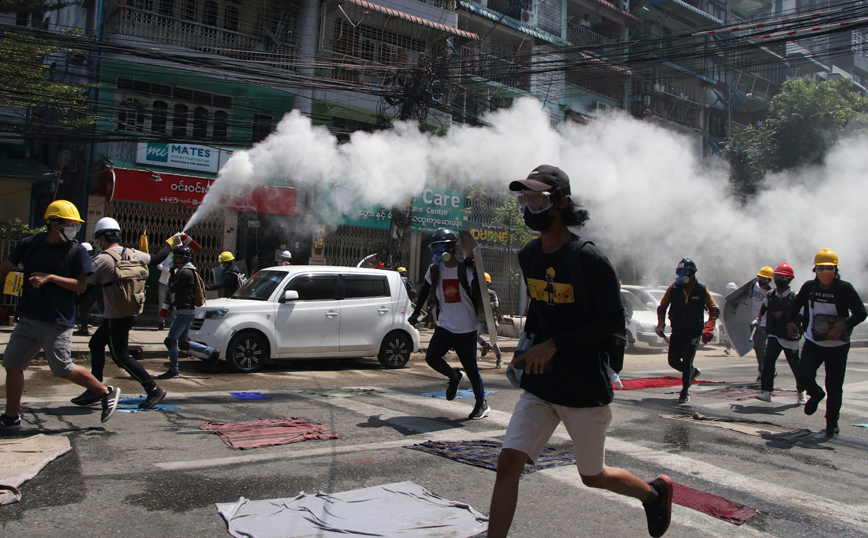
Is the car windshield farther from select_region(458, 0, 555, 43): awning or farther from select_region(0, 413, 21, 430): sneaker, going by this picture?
select_region(458, 0, 555, 43): awning

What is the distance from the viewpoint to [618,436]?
223 inches

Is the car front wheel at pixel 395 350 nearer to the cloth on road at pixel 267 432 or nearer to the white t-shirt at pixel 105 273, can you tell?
the cloth on road at pixel 267 432

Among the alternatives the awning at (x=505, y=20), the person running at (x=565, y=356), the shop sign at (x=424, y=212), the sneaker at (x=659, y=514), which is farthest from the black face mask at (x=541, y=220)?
the awning at (x=505, y=20)

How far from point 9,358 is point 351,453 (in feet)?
8.97

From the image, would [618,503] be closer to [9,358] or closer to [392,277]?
[9,358]

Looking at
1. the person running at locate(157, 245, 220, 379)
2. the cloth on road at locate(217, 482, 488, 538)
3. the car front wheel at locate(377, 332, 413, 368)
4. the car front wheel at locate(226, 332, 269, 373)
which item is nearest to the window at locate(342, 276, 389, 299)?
the car front wheel at locate(377, 332, 413, 368)

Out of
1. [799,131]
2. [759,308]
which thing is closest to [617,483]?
[759,308]

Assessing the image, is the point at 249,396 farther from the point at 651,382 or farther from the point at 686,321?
the point at 651,382

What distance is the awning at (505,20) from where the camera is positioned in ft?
73.7

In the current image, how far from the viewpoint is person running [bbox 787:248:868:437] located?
615 centimetres

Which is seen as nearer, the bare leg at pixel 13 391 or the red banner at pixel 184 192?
the bare leg at pixel 13 391

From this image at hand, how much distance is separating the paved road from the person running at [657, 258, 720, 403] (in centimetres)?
48

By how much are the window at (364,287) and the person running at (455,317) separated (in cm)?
391

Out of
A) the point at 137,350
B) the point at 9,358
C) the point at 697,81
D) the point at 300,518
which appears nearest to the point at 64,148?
the point at 137,350
